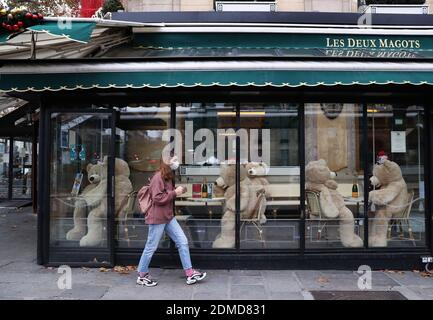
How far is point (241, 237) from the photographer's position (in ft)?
24.8

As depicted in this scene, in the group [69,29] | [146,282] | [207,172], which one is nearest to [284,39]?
[207,172]

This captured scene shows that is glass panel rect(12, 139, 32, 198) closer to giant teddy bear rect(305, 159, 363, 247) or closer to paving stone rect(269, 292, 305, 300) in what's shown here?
giant teddy bear rect(305, 159, 363, 247)

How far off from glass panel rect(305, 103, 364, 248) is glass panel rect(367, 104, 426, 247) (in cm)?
25

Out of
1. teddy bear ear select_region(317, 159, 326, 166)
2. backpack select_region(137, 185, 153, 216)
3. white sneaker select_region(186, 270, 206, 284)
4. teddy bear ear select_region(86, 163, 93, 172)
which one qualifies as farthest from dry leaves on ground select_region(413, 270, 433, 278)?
teddy bear ear select_region(86, 163, 93, 172)

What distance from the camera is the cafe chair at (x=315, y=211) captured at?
762 centimetres

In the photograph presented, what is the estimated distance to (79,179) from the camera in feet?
25.4

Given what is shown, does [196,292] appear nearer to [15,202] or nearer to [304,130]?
[304,130]

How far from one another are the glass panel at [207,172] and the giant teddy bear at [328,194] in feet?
4.46

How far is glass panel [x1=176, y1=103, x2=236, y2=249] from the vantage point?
764 centimetres

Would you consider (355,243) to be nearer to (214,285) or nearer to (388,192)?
(388,192)

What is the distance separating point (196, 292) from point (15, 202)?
44.0 feet

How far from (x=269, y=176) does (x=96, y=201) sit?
2996 millimetres

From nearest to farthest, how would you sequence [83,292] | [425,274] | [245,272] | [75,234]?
[83,292] → [425,274] → [245,272] → [75,234]

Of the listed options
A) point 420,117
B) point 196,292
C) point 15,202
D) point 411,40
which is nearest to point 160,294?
point 196,292
